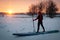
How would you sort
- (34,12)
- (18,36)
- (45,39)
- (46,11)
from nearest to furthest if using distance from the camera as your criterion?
(45,39), (18,36), (46,11), (34,12)

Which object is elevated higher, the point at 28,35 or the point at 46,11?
the point at 28,35

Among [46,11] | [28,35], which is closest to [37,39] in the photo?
[28,35]

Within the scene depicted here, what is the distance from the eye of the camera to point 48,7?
64.2m

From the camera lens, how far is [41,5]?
65.6 m

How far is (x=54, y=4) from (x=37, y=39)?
56.4 meters

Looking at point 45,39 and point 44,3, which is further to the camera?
point 44,3

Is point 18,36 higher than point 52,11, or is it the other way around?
point 18,36

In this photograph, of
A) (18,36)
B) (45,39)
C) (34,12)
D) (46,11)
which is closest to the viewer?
(45,39)

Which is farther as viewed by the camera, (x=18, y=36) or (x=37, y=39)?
(x=18, y=36)

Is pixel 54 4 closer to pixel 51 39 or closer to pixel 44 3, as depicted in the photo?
pixel 44 3

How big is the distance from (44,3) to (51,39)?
55.2 meters

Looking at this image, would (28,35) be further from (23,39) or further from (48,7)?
(48,7)

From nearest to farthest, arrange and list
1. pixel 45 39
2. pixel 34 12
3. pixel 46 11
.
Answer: pixel 45 39 → pixel 46 11 → pixel 34 12

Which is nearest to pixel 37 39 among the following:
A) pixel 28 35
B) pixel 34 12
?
pixel 28 35
